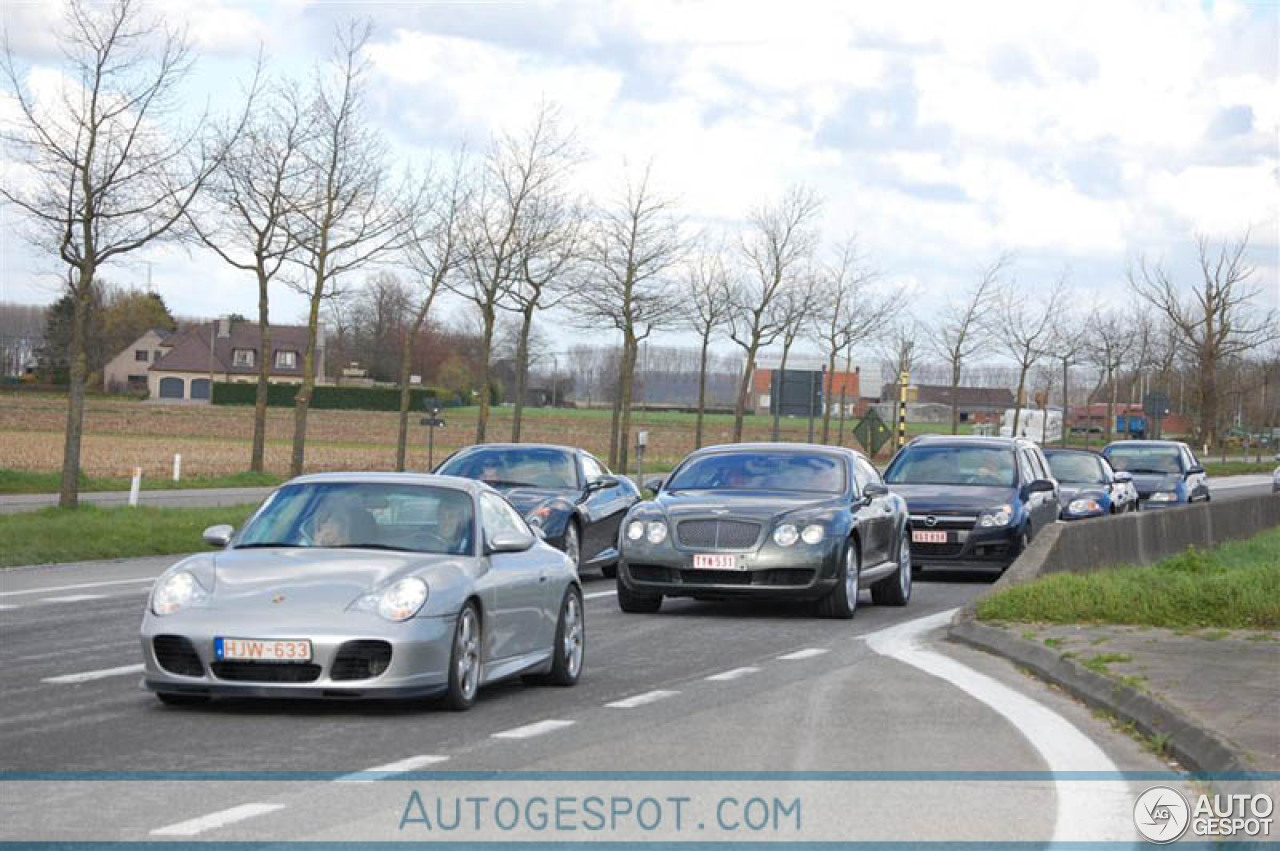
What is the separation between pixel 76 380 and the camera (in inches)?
1068

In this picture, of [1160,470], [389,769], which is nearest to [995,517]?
[389,769]

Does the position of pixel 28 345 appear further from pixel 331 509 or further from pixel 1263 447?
pixel 331 509

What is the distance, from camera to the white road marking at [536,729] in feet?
32.1

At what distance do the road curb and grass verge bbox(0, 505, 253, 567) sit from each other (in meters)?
12.3

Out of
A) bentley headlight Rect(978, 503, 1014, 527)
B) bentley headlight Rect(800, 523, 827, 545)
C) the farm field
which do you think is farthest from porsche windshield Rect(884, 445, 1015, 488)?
the farm field

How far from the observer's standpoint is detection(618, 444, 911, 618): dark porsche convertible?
17062mm

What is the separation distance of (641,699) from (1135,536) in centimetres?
1325

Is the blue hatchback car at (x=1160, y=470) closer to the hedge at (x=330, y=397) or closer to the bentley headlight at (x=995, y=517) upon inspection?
the bentley headlight at (x=995, y=517)

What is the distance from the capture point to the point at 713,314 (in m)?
55.0

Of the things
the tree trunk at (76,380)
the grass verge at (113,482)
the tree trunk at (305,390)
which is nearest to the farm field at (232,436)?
the grass verge at (113,482)

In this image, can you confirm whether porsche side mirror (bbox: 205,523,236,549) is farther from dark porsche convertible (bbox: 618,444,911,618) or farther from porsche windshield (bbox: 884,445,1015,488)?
porsche windshield (bbox: 884,445,1015,488)

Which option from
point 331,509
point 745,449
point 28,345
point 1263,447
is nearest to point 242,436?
point 1263,447

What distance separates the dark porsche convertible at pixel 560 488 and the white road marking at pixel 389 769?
1193cm

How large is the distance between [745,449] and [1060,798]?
1112cm
